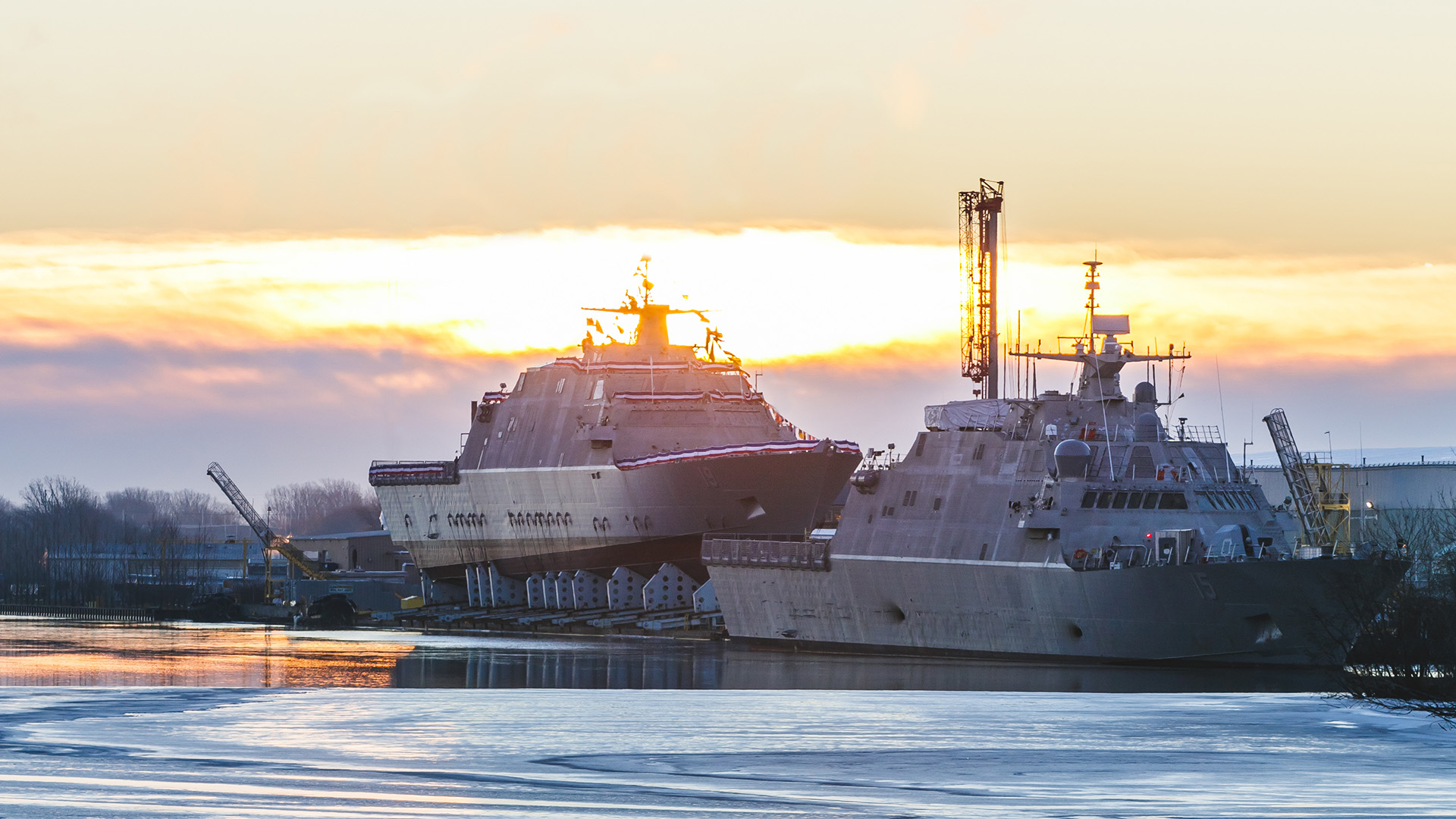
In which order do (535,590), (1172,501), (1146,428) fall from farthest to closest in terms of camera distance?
(535,590) < (1146,428) < (1172,501)

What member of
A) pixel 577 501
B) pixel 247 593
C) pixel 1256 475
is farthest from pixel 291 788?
pixel 247 593

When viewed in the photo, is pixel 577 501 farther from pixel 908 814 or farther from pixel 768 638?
pixel 908 814

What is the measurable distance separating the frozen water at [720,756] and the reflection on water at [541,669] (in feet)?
12.3

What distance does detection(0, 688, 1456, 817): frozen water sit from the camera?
20.9 m

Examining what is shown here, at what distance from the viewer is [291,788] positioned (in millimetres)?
21688

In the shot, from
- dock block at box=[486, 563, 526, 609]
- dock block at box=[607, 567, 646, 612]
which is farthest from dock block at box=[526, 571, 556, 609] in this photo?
dock block at box=[607, 567, 646, 612]

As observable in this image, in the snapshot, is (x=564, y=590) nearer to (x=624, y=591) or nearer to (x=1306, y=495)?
(x=624, y=591)

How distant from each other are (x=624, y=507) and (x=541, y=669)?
23.2 m

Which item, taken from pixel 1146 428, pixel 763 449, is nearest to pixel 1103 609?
pixel 1146 428

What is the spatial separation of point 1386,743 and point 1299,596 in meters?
13.8

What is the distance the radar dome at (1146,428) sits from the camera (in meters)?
45.3

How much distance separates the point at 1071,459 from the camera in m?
43.3

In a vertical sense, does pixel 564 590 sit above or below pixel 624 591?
below

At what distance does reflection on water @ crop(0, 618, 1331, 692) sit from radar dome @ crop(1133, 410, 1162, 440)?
21.2 ft
